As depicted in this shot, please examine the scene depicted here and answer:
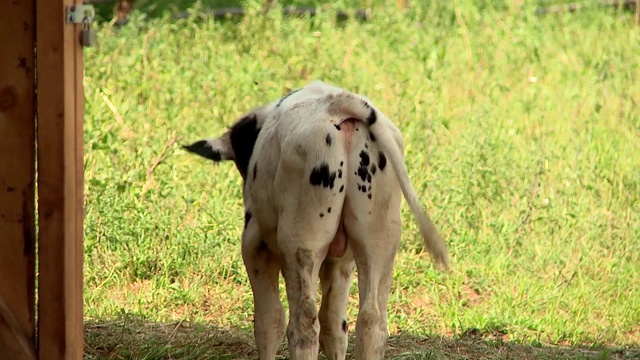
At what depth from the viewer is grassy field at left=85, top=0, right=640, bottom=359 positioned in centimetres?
689

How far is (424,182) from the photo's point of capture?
8406 millimetres

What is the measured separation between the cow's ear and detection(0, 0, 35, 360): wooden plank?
4.84 feet

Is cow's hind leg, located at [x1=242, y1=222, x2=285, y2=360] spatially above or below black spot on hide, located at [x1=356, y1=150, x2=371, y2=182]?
below

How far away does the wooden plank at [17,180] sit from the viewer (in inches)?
173

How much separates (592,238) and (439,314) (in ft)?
5.01

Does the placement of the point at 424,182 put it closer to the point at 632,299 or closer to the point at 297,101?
the point at 632,299

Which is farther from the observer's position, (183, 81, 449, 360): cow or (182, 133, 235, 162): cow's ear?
(182, 133, 235, 162): cow's ear

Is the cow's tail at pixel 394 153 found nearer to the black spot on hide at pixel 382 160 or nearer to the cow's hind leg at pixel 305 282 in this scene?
the black spot on hide at pixel 382 160

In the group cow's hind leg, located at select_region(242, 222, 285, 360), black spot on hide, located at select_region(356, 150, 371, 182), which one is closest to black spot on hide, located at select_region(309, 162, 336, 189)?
black spot on hide, located at select_region(356, 150, 371, 182)

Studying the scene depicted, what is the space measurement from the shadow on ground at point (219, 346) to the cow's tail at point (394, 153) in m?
1.21

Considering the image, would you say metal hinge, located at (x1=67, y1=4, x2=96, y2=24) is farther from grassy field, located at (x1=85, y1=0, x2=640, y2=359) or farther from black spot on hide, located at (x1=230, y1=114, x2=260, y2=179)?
grassy field, located at (x1=85, y1=0, x2=640, y2=359)

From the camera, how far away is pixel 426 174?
8.56 meters

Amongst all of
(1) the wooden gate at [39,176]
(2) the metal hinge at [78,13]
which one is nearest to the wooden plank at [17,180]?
(1) the wooden gate at [39,176]

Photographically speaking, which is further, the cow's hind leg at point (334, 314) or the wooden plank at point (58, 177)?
the cow's hind leg at point (334, 314)
